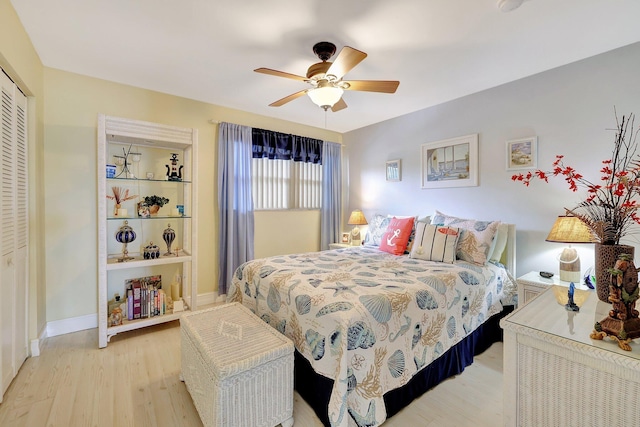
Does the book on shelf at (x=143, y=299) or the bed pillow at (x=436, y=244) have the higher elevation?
the bed pillow at (x=436, y=244)

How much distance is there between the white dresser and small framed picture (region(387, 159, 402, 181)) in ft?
9.41

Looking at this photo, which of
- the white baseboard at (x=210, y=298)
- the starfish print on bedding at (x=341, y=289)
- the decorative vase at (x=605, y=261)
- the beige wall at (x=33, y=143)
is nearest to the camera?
the decorative vase at (x=605, y=261)

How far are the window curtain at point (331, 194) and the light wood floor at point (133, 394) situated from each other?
107 inches

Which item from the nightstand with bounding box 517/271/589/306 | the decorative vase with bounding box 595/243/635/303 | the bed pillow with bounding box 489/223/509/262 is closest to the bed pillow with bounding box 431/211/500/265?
the bed pillow with bounding box 489/223/509/262

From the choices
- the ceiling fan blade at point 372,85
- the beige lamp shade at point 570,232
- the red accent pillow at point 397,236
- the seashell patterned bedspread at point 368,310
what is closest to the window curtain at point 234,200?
the seashell patterned bedspread at point 368,310

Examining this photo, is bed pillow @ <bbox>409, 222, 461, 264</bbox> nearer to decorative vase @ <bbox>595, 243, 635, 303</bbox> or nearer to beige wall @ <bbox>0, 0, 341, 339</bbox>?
decorative vase @ <bbox>595, 243, 635, 303</bbox>

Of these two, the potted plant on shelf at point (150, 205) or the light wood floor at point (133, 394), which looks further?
the potted plant on shelf at point (150, 205)

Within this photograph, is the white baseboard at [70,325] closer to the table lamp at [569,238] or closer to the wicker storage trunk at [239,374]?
the wicker storage trunk at [239,374]

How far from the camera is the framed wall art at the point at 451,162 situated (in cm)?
316

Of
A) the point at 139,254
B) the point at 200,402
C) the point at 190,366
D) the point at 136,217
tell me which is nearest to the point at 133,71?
the point at 136,217

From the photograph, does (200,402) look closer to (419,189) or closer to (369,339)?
(369,339)

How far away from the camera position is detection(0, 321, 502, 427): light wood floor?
5.35 ft

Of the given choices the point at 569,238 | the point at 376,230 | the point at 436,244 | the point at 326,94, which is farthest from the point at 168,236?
the point at 569,238

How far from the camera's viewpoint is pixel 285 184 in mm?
4277
